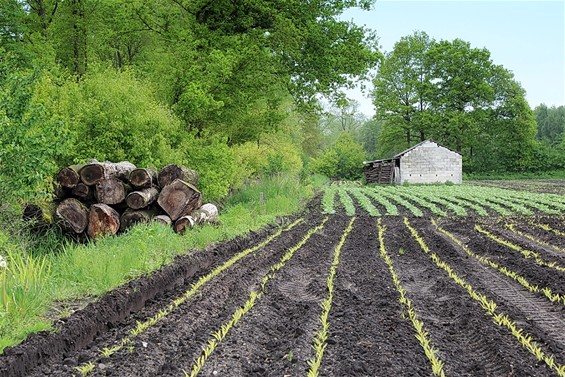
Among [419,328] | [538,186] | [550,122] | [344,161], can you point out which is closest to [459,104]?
[344,161]

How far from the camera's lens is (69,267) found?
277 inches

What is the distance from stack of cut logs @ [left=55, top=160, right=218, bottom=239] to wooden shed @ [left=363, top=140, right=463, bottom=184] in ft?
114

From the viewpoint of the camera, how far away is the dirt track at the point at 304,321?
465 cm

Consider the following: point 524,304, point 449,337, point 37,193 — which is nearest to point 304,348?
A: point 449,337

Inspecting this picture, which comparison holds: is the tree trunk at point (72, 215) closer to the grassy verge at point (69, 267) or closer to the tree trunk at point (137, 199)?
the grassy verge at point (69, 267)

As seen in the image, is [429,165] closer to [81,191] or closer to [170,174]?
[170,174]

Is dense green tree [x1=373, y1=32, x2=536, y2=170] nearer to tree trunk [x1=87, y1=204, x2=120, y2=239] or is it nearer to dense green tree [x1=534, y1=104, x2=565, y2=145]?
dense green tree [x1=534, y1=104, x2=565, y2=145]

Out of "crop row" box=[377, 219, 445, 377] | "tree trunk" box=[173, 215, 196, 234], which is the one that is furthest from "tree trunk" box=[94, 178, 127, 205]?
"crop row" box=[377, 219, 445, 377]

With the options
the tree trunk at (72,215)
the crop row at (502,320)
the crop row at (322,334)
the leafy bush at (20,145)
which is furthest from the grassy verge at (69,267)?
the crop row at (502,320)

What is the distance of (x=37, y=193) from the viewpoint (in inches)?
329

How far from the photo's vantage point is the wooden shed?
146 ft

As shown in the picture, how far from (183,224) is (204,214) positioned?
0.93m

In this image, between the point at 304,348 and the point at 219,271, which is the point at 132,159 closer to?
the point at 219,271

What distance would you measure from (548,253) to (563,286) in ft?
11.8
